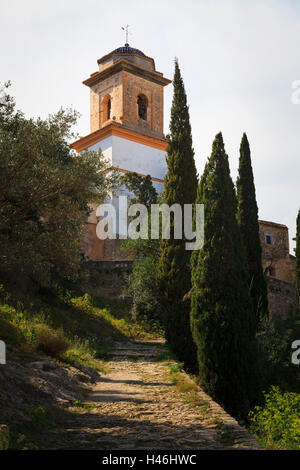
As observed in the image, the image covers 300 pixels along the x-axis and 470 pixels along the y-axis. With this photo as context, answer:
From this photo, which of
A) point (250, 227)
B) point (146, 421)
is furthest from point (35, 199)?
point (250, 227)

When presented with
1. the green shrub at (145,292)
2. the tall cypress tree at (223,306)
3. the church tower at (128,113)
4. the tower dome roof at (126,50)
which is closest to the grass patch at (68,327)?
the green shrub at (145,292)

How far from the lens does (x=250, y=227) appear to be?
2016 cm

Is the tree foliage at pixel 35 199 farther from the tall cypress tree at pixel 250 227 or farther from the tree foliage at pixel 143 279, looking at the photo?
the tall cypress tree at pixel 250 227

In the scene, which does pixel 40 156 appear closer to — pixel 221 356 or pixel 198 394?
pixel 198 394

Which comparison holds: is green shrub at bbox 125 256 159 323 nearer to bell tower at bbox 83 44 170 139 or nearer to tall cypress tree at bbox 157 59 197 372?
tall cypress tree at bbox 157 59 197 372

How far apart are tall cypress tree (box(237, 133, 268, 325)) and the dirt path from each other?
10135 mm

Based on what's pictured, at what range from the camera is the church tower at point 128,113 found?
95.2 ft

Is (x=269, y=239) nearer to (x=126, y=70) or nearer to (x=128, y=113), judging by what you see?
(x=128, y=113)

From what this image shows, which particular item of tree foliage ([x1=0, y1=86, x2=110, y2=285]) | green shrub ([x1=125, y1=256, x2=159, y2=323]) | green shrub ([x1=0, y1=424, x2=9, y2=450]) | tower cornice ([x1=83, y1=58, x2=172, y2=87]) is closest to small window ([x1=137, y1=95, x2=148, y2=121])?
tower cornice ([x1=83, y1=58, x2=172, y2=87])

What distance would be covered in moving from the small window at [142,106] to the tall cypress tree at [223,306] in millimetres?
19002

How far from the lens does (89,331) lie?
1452 cm

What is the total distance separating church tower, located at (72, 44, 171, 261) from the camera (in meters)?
29.0

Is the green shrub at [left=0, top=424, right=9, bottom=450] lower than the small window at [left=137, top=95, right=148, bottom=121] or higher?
lower
